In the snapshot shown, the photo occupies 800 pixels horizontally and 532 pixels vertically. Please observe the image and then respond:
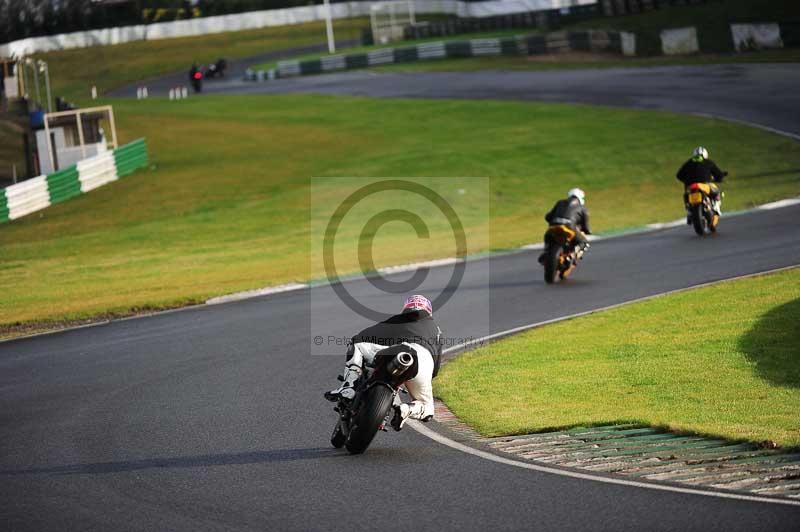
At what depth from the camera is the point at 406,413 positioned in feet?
31.1

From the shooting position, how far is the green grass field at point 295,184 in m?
23.1

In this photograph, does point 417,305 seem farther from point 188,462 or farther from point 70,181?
point 70,181

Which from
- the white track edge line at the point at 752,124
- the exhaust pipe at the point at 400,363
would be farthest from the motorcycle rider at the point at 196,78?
the exhaust pipe at the point at 400,363

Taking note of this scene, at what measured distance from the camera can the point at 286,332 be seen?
16.0 metres

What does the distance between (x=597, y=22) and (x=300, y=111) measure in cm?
2084

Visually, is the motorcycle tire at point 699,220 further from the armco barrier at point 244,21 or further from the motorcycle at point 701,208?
the armco barrier at point 244,21

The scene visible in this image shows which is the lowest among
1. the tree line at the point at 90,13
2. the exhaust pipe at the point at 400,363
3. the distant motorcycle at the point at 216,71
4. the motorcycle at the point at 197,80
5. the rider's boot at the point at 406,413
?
the rider's boot at the point at 406,413

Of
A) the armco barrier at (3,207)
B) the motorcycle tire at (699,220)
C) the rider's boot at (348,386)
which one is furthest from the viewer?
the armco barrier at (3,207)

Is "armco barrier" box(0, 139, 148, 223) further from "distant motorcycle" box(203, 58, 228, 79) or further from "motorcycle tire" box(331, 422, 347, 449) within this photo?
"distant motorcycle" box(203, 58, 228, 79)

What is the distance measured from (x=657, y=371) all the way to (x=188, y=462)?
563 centimetres

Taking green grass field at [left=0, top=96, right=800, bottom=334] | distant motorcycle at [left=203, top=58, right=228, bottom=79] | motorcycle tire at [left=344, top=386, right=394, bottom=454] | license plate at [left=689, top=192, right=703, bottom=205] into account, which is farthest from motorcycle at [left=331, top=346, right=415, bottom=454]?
distant motorcycle at [left=203, top=58, right=228, bottom=79]

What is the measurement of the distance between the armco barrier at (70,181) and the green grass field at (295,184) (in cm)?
56

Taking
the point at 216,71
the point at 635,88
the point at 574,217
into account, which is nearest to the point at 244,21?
the point at 216,71

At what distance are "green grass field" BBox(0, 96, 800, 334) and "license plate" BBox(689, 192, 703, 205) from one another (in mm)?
3581
